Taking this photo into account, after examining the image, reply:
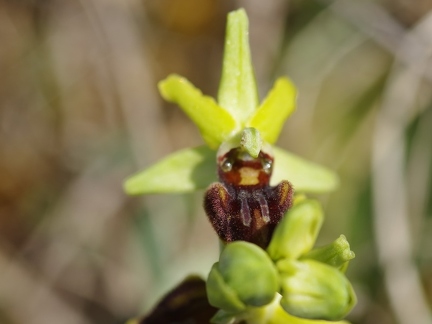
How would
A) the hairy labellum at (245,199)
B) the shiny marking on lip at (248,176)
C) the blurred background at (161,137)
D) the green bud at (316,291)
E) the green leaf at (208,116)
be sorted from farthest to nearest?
the blurred background at (161,137), the green leaf at (208,116), the shiny marking on lip at (248,176), the hairy labellum at (245,199), the green bud at (316,291)

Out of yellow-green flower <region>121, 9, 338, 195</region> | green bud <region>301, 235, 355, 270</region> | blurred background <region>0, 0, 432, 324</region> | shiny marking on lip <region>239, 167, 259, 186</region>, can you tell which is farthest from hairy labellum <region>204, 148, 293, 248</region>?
blurred background <region>0, 0, 432, 324</region>

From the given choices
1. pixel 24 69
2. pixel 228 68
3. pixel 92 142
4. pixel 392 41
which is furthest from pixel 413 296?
pixel 24 69

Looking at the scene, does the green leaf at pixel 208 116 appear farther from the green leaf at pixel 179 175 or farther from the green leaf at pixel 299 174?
the green leaf at pixel 299 174

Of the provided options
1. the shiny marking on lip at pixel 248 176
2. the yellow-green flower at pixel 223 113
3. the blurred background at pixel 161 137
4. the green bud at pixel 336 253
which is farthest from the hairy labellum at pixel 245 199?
the blurred background at pixel 161 137

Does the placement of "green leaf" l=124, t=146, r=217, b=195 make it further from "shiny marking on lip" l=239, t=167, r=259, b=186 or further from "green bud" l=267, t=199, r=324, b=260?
"green bud" l=267, t=199, r=324, b=260

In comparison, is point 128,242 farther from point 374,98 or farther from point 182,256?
point 374,98

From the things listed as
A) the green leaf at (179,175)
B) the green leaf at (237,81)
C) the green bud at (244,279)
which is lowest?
the green bud at (244,279)
